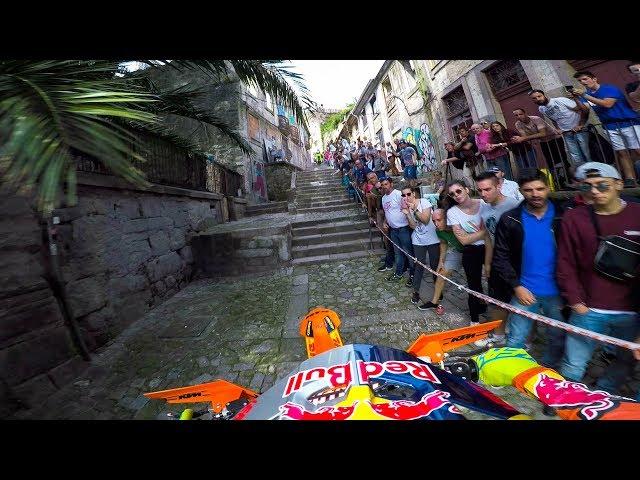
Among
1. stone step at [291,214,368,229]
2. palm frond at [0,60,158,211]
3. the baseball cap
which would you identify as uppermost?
palm frond at [0,60,158,211]

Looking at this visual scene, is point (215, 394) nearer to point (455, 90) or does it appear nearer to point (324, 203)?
point (324, 203)

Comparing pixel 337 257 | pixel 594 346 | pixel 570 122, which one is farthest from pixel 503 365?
pixel 337 257

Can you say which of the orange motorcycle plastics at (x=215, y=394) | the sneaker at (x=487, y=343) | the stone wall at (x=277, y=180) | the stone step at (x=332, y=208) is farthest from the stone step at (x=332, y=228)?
the stone wall at (x=277, y=180)

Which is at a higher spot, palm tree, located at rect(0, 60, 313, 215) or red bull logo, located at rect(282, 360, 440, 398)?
palm tree, located at rect(0, 60, 313, 215)

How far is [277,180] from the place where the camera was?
15.2 metres

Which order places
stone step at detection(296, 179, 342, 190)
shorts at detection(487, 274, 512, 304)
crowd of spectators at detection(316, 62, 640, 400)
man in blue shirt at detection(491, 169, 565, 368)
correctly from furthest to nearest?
stone step at detection(296, 179, 342, 190), shorts at detection(487, 274, 512, 304), man in blue shirt at detection(491, 169, 565, 368), crowd of spectators at detection(316, 62, 640, 400)

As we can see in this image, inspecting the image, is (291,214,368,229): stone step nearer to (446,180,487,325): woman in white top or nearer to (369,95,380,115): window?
(446,180,487,325): woman in white top

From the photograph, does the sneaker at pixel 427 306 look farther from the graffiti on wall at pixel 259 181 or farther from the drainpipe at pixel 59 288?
the graffiti on wall at pixel 259 181

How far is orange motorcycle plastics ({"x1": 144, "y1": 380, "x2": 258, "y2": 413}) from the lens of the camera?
195 cm

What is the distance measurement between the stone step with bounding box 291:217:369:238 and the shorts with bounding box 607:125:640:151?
16.4 ft

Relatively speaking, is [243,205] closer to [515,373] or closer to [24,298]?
[24,298]

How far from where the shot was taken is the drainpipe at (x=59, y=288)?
341 centimetres

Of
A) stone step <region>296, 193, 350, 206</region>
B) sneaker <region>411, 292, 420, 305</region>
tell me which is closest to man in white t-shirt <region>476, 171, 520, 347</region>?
sneaker <region>411, 292, 420, 305</region>
